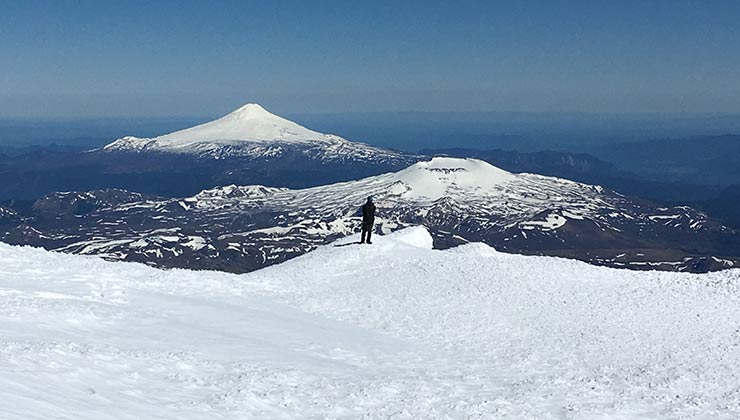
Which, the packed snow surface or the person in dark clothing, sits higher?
the person in dark clothing

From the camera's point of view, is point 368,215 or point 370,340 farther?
point 368,215

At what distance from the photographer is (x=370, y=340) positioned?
2516 centimetres

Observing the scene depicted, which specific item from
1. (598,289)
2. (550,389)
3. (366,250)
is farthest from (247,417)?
(366,250)

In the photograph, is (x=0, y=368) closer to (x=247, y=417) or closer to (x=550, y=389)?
(x=247, y=417)

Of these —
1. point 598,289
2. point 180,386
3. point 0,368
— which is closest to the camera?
point 0,368

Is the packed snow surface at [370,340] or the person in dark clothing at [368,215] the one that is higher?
the person in dark clothing at [368,215]

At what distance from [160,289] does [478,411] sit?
18330 mm

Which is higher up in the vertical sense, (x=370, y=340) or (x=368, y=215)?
(x=368, y=215)

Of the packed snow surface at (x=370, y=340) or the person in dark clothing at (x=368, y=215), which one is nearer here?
the packed snow surface at (x=370, y=340)

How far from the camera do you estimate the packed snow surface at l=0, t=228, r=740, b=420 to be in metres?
15.9

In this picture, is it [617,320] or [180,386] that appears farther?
[617,320]

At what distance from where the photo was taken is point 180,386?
16.2 meters

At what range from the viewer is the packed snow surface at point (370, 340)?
52.1 ft

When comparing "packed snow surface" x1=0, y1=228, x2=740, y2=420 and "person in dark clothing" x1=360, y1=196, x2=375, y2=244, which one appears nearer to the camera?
"packed snow surface" x1=0, y1=228, x2=740, y2=420
